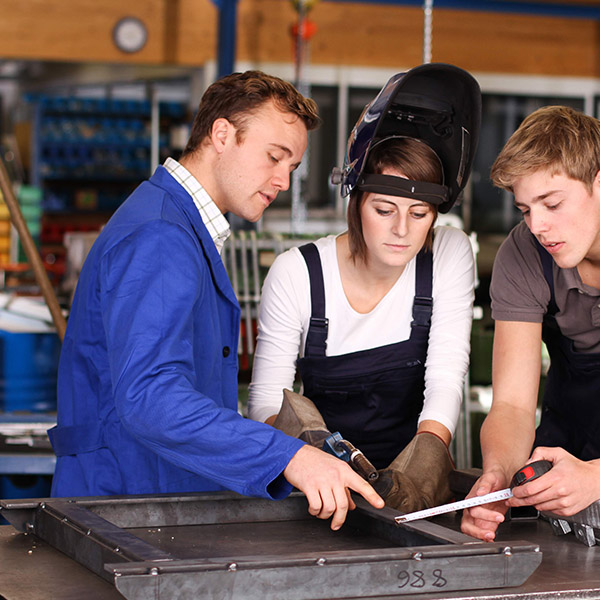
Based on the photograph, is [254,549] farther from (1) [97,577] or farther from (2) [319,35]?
(2) [319,35]

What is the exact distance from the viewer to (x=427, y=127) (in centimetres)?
230

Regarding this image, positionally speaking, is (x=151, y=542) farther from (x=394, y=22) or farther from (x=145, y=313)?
(x=394, y=22)

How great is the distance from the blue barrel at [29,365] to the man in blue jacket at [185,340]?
2377 mm

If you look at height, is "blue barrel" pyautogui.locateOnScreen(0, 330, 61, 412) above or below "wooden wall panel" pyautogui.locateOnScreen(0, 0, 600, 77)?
below

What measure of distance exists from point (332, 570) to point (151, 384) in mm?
469

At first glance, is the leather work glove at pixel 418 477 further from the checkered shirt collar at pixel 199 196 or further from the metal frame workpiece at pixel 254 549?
the checkered shirt collar at pixel 199 196

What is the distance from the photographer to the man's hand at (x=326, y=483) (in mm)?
1523

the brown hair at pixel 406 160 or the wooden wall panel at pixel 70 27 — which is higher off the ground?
the wooden wall panel at pixel 70 27

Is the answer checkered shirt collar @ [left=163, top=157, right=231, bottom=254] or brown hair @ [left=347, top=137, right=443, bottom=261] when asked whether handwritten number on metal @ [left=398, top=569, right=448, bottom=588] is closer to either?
checkered shirt collar @ [left=163, top=157, right=231, bottom=254]

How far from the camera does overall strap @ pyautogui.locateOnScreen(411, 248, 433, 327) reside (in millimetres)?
2320

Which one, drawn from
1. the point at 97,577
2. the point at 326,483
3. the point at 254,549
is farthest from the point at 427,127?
the point at 97,577

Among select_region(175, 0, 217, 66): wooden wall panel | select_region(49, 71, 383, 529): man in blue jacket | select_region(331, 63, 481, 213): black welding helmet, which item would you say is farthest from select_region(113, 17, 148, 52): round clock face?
select_region(49, 71, 383, 529): man in blue jacket

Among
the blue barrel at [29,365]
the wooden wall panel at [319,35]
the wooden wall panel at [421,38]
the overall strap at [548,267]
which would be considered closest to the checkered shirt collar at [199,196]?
the overall strap at [548,267]

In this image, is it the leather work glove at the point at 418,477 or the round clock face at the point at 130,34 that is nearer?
the leather work glove at the point at 418,477
